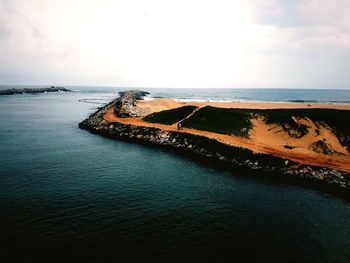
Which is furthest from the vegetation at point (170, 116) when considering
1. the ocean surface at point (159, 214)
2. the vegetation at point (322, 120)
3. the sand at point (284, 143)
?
the ocean surface at point (159, 214)

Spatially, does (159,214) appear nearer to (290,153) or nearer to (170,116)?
(290,153)

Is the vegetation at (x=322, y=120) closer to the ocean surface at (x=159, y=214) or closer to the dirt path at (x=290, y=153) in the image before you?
the dirt path at (x=290, y=153)

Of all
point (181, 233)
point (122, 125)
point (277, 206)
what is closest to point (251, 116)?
point (122, 125)

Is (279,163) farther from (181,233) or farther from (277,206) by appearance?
(181,233)

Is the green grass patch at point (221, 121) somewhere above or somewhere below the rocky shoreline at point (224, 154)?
above

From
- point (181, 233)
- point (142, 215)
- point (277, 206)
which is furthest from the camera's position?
point (277, 206)

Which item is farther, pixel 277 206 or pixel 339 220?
pixel 277 206

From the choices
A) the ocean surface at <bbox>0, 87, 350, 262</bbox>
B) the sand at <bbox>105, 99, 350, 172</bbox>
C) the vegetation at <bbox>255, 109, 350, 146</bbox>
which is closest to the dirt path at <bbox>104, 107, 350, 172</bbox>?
the sand at <bbox>105, 99, 350, 172</bbox>

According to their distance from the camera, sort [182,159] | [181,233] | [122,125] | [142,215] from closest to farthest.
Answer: [181,233] < [142,215] < [182,159] < [122,125]
